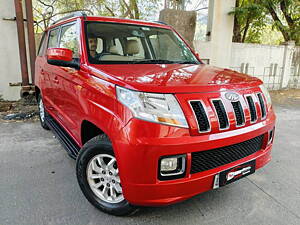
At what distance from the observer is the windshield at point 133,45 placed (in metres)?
2.64

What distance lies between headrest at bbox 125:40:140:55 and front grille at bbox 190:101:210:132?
1.46 meters

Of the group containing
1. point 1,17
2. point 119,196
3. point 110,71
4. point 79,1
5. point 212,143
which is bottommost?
point 119,196

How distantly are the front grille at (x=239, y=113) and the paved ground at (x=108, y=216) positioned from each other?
0.88 meters

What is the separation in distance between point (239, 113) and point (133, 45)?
1.67 m

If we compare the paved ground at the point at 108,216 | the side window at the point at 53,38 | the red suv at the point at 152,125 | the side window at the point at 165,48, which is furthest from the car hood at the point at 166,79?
the side window at the point at 53,38

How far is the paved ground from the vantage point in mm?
2100

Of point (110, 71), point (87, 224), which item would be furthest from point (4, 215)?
point (110, 71)

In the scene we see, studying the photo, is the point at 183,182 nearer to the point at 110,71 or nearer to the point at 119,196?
the point at 119,196

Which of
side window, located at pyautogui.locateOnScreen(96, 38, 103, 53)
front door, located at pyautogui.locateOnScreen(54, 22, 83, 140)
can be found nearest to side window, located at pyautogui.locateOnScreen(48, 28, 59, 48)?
front door, located at pyautogui.locateOnScreen(54, 22, 83, 140)

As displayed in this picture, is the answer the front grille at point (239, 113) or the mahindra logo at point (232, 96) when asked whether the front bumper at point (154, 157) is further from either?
the mahindra logo at point (232, 96)

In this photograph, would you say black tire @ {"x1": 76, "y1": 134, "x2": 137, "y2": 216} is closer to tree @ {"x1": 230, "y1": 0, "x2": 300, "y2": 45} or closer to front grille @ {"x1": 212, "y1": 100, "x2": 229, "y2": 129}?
front grille @ {"x1": 212, "y1": 100, "x2": 229, "y2": 129}

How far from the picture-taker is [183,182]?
1.74 metres

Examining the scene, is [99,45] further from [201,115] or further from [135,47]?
[201,115]

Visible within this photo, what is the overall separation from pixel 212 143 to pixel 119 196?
0.94 metres
